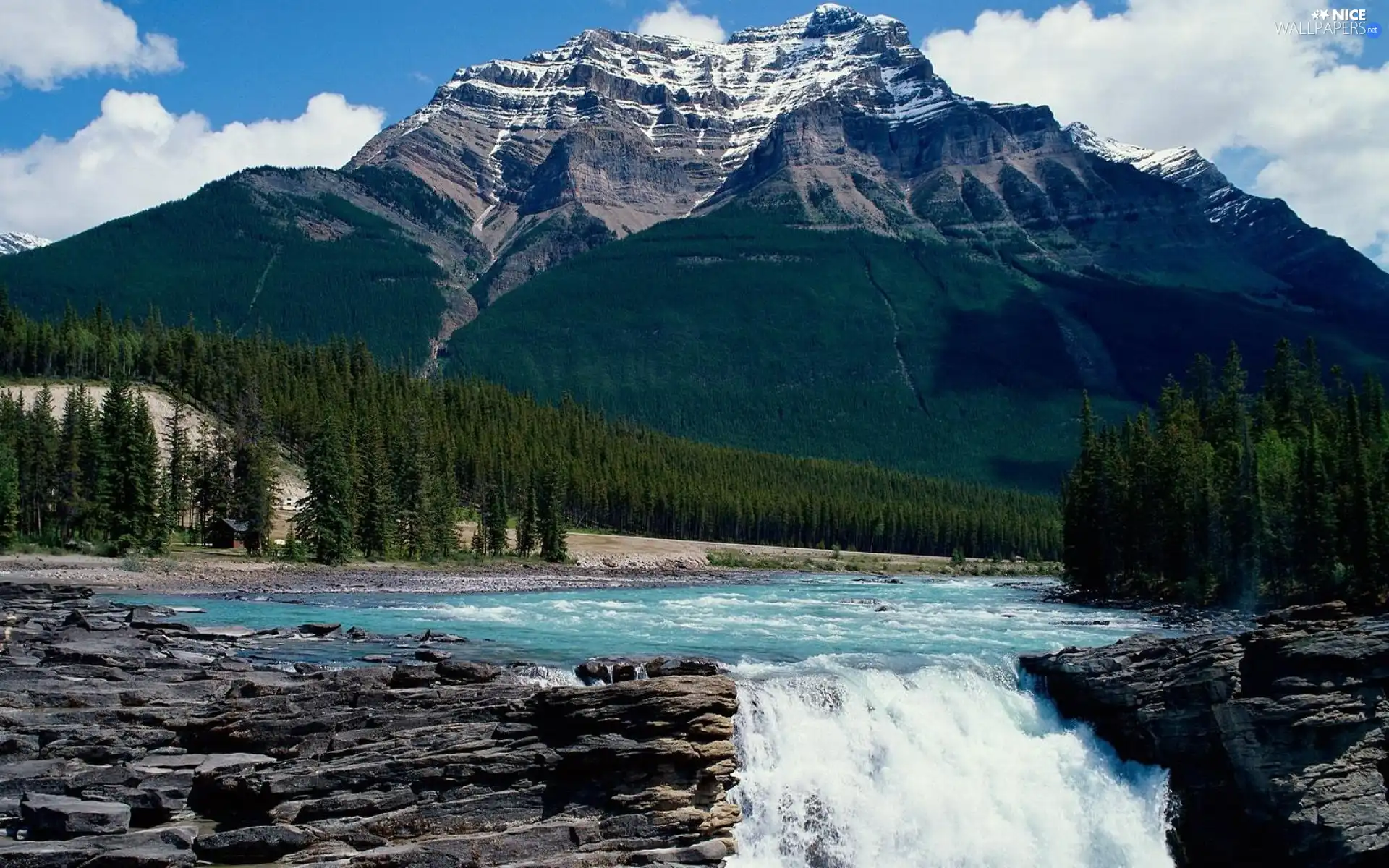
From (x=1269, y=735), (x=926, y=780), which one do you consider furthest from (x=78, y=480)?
(x=1269, y=735)

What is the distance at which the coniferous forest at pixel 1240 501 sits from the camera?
68.7 metres

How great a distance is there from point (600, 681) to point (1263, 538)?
55.3m

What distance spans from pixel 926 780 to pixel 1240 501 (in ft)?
169

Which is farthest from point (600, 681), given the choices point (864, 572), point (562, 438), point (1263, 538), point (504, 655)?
point (562, 438)

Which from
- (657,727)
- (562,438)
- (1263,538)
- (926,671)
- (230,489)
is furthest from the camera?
(562,438)

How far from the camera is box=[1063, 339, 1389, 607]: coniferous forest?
225 ft

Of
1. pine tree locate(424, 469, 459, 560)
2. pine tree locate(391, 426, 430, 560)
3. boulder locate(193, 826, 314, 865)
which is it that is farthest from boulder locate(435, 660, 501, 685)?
pine tree locate(391, 426, 430, 560)

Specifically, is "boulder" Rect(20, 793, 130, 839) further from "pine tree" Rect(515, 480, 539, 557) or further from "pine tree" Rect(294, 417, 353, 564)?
"pine tree" Rect(515, 480, 539, 557)

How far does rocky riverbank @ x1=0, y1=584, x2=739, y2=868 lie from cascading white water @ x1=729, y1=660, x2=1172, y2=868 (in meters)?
3.92

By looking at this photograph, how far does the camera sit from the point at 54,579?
68.3 m

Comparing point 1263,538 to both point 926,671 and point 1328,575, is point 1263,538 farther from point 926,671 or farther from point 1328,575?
point 926,671

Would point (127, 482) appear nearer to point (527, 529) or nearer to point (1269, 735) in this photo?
point (527, 529)

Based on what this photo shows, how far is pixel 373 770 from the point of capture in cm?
2531

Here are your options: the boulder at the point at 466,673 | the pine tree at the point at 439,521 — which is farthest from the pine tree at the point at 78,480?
A: the boulder at the point at 466,673
